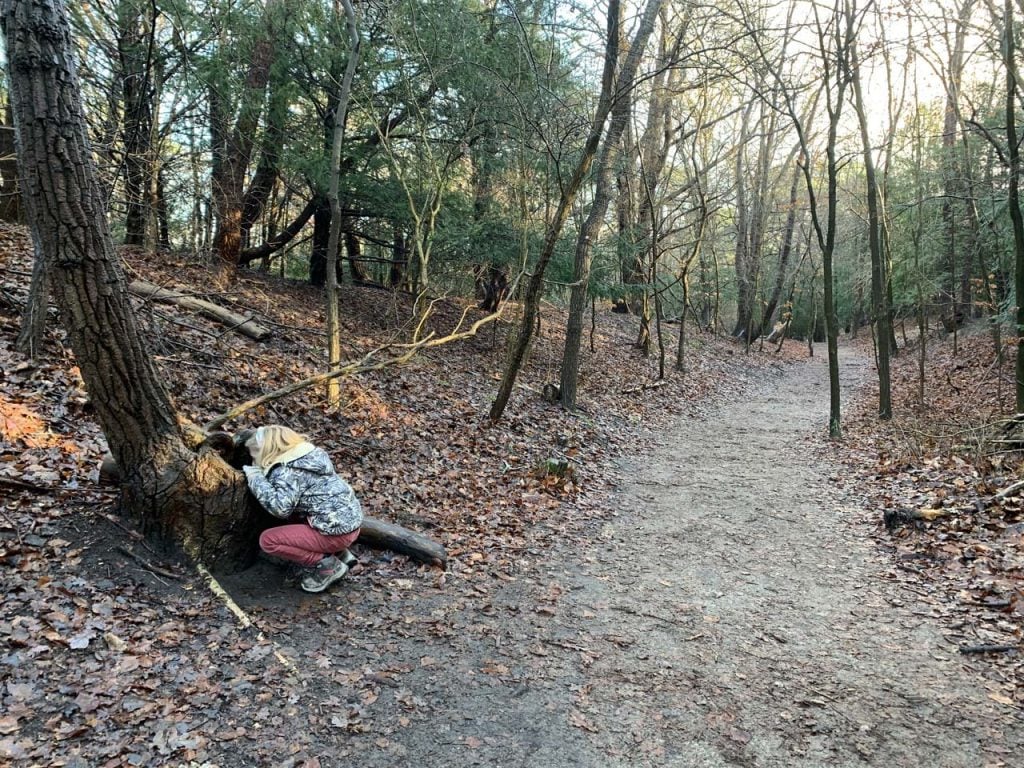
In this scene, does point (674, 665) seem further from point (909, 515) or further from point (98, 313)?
point (98, 313)

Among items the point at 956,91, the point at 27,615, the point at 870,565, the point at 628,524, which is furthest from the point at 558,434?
the point at 956,91

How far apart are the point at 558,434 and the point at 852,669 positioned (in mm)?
6450

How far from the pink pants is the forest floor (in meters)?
0.34

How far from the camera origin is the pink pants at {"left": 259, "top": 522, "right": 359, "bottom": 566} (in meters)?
4.45

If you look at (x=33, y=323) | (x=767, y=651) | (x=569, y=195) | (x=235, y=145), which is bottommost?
(x=767, y=651)

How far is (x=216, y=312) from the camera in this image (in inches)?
354

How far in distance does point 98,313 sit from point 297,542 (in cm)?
206

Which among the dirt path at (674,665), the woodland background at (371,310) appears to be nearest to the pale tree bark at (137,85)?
the woodland background at (371,310)

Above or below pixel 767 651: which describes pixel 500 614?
above

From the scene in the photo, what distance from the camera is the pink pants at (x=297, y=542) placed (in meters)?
4.45

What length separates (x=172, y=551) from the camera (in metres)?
4.25

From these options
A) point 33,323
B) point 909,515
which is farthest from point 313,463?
point 909,515

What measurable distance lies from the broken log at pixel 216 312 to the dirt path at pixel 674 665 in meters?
5.42

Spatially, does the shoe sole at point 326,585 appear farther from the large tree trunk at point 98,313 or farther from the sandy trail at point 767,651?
the sandy trail at point 767,651
